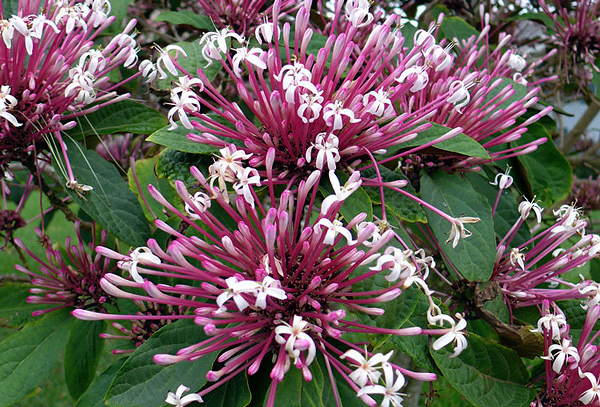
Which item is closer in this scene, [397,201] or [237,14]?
[397,201]

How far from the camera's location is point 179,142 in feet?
3.45

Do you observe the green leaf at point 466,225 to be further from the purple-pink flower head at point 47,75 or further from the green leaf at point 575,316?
the purple-pink flower head at point 47,75

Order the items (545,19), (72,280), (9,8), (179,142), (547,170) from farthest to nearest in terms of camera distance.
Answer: (545,19), (547,170), (72,280), (9,8), (179,142)

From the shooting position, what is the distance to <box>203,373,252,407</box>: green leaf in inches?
37.3

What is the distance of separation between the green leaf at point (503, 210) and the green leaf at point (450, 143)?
32 centimetres

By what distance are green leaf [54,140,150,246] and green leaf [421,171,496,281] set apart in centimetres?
64

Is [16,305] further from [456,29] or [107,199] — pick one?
[456,29]

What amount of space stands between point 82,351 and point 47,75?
75 cm

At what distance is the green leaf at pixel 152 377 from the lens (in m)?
0.94

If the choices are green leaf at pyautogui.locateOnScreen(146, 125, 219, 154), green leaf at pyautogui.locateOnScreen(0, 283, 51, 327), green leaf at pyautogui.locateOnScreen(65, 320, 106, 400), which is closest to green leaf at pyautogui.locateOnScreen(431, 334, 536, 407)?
green leaf at pyautogui.locateOnScreen(146, 125, 219, 154)

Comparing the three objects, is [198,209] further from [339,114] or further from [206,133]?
[339,114]

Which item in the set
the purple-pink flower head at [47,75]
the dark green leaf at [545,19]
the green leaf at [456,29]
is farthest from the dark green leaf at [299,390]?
the dark green leaf at [545,19]

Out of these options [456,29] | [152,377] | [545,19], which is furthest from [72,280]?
[545,19]

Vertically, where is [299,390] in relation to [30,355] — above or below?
above
